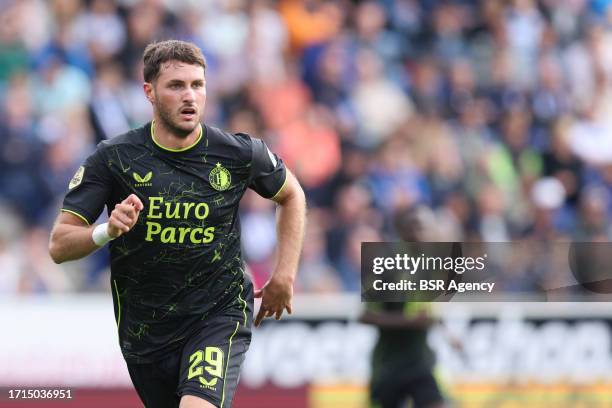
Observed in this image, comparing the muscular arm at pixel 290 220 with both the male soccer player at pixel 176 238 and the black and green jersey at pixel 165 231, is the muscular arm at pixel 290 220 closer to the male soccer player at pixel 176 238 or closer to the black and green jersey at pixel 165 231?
the male soccer player at pixel 176 238

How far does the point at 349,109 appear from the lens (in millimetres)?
14383

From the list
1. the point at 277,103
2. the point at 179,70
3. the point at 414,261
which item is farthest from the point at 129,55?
the point at 179,70

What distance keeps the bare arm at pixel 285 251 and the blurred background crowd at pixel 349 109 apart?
535cm

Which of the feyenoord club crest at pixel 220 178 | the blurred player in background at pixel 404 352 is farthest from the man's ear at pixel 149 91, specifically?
the blurred player in background at pixel 404 352

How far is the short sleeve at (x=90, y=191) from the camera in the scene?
6.17 metres

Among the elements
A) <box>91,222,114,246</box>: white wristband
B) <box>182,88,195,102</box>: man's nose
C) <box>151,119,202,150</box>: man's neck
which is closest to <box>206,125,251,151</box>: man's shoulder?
<box>151,119,202,150</box>: man's neck

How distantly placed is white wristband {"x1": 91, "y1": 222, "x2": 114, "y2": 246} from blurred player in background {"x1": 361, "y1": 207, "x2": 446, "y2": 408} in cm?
397

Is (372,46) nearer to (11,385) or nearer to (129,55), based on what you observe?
(129,55)

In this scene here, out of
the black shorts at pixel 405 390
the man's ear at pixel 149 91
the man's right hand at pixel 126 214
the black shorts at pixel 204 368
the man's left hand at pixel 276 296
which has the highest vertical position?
the man's ear at pixel 149 91

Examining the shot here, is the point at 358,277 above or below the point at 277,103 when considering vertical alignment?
below

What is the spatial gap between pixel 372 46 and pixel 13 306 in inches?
243

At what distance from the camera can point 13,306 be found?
11.2m

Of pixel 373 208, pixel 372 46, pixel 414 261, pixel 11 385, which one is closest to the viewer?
pixel 414 261

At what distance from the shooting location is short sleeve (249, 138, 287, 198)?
21.4ft
